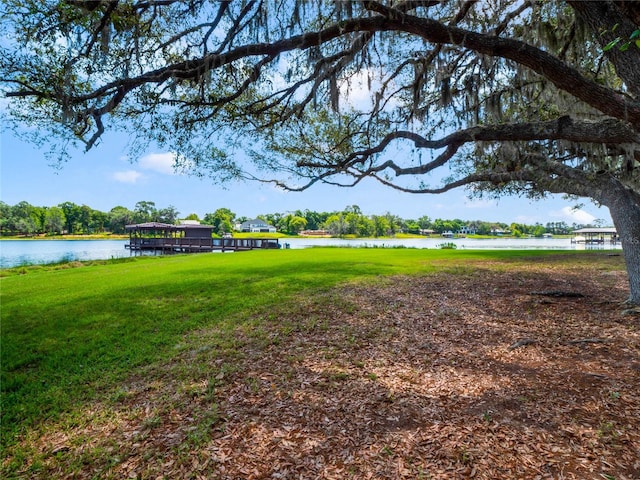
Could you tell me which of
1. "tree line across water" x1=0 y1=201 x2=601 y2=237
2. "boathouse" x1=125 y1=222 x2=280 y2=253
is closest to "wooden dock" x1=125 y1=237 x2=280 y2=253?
"boathouse" x1=125 y1=222 x2=280 y2=253

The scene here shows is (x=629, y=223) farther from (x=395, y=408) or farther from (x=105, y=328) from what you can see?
(x=105, y=328)

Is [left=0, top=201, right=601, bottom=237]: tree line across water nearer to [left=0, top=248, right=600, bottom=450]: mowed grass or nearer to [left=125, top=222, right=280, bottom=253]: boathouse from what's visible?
[left=125, top=222, right=280, bottom=253]: boathouse

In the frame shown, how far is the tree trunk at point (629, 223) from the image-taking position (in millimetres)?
5605

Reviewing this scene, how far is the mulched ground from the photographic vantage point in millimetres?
2219

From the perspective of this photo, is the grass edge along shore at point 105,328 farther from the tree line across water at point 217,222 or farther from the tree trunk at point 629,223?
the tree line across water at point 217,222

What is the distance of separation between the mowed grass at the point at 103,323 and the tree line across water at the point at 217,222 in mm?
47874

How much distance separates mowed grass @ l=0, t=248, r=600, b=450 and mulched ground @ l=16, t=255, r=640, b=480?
56 cm

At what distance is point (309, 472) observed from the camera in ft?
7.10

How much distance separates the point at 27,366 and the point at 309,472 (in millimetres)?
4098

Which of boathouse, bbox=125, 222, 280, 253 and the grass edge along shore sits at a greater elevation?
boathouse, bbox=125, 222, 280, 253

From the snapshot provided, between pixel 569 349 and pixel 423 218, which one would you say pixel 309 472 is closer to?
pixel 569 349

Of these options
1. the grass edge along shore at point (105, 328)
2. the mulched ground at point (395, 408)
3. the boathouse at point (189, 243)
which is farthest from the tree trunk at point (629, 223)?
the boathouse at point (189, 243)

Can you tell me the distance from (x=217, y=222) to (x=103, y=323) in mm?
77489

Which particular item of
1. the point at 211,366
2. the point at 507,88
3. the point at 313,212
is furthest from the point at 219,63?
the point at 313,212
